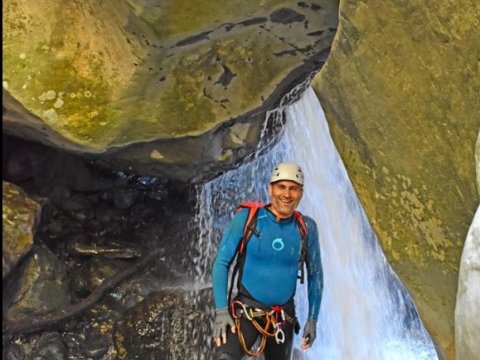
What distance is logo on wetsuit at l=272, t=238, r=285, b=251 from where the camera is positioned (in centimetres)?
426

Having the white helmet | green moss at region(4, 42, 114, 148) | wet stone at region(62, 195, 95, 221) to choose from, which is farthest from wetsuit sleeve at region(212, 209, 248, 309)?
wet stone at region(62, 195, 95, 221)

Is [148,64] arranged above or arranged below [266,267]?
above

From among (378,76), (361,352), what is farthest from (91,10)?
(361,352)

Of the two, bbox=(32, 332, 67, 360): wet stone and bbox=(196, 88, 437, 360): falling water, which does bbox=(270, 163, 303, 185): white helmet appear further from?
bbox=(32, 332, 67, 360): wet stone

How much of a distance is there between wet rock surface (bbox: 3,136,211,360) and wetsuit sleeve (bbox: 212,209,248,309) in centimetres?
337

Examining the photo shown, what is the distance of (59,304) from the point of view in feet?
24.2

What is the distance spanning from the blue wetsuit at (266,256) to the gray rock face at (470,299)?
1.10 m

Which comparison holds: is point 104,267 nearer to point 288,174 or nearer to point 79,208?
point 79,208

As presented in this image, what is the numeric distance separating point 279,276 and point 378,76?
1738 mm

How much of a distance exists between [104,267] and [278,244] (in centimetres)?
432

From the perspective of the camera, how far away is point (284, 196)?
4.22 metres

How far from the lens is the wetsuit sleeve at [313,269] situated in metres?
4.37

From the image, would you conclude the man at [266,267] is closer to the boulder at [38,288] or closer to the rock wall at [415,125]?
the rock wall at [415,125]

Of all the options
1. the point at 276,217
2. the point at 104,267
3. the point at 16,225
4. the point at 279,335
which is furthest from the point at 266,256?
the point at 104,267
